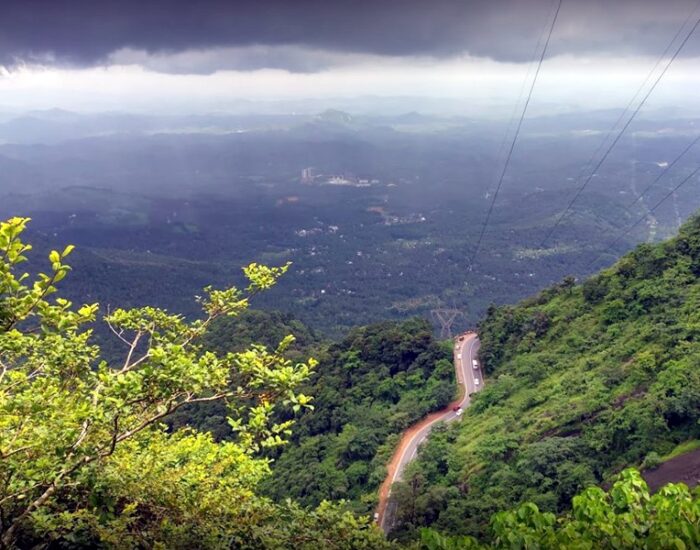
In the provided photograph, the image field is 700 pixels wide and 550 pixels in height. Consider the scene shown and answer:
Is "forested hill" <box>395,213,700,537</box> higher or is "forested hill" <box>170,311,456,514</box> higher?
"forested hill" <box>395,213,700,537</box>

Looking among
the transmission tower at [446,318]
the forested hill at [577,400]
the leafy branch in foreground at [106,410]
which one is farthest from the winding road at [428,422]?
the transmission tower at [446,318]

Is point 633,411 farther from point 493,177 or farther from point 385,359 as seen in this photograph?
point 493,177

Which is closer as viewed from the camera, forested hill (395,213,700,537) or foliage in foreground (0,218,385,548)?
foliage in foreground (0,218,385,548)

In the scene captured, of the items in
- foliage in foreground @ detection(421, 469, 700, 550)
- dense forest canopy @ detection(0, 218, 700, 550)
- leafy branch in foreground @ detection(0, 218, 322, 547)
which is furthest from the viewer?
dense forest canopy @ detection(0, 218, 700, 550)

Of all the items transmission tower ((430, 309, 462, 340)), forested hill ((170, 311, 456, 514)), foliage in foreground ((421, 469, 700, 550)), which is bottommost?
transmission tower ((430, 309, 462, 340))

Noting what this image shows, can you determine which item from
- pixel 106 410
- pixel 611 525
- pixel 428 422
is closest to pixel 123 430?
pixel 106 410

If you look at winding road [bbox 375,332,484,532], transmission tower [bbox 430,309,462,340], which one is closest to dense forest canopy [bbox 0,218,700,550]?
Answer: winding road [bbox 375,332,484,532]

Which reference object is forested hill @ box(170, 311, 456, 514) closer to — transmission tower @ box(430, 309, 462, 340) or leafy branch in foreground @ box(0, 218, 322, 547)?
leafy branch in foreground @ box(0, 218, 322, 547)

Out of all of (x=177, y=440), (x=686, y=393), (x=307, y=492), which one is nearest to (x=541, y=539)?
(x=177, y=440)
